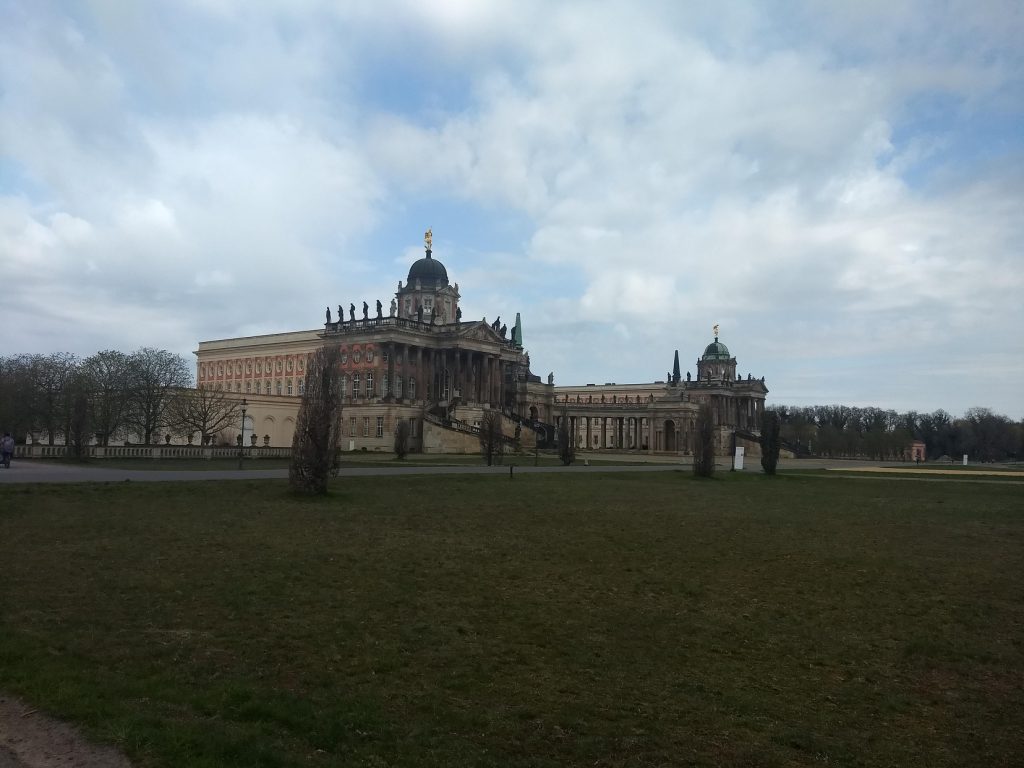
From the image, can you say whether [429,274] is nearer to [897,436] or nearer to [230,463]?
[230,463]

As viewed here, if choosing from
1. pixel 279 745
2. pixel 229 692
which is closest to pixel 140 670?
pixel 229 692

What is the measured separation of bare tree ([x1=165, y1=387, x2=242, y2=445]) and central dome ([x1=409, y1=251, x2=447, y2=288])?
37.5 m

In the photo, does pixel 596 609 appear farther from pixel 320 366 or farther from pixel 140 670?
pixel 320 366

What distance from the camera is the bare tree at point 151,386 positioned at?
70.4 meters

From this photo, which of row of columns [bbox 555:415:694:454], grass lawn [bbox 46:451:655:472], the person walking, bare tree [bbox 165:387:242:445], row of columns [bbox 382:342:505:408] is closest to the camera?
the person walking

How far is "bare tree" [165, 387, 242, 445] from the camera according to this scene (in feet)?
241

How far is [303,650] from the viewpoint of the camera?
37.9 ft

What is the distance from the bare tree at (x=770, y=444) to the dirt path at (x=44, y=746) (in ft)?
178

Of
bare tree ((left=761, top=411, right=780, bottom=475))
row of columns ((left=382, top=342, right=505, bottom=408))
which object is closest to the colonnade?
row of columns ((left=382, top=342, right=505, bottom=408))

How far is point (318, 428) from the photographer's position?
29906 millimetres

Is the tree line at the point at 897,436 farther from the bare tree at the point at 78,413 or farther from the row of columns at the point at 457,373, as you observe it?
the bare tree at the point at 78,413

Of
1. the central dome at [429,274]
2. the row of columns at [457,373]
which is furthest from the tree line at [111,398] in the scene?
the central dome at [429,274]

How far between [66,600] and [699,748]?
1012 centimetres

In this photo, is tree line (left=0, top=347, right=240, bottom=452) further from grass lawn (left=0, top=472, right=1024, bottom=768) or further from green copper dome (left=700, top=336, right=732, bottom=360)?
green copper dome (left=700, top=336, right=732, bottom=360)
